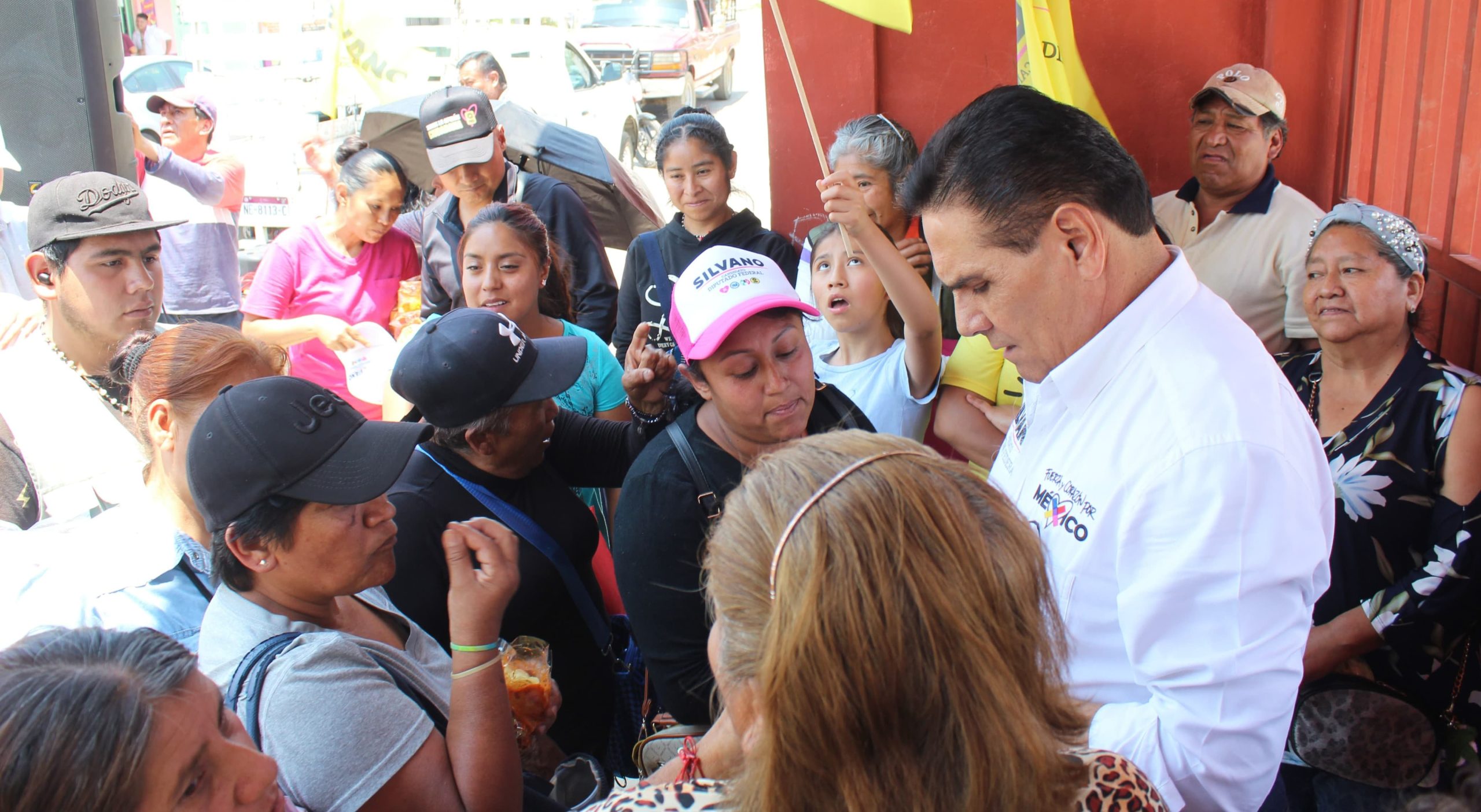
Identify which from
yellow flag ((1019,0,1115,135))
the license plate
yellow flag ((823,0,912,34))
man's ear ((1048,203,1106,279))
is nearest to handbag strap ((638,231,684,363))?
yellow flag ((823,0,912,34))

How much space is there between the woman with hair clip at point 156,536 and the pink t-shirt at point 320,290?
164 cm

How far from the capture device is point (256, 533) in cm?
174

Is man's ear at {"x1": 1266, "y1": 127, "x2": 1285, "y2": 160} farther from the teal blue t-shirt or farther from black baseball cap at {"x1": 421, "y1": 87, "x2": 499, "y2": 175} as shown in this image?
black baseball cap at {"x1": 421, "y1": 87, "x2": 499, "y2": 175}

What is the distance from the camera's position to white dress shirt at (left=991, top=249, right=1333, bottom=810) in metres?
1.34

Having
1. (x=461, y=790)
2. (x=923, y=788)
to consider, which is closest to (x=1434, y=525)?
(x=923, y=788)

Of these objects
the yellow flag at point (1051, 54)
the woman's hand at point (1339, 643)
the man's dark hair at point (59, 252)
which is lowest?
the woman's hand at point (1339, 643)

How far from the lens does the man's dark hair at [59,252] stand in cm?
296

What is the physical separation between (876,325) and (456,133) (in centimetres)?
226

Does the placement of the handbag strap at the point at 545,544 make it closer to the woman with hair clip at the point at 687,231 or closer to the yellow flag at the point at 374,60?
the woman with hair clip at the point at 687,231

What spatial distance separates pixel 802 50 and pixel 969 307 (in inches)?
143

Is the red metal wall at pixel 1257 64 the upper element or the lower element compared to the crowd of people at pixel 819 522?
upper

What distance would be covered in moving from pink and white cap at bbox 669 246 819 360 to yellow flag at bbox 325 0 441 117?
4.66 metres

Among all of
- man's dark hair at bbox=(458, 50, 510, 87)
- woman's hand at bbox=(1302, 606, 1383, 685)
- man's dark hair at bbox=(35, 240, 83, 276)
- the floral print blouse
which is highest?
man's dark hair at bbox=(458, 50, 510, 87)

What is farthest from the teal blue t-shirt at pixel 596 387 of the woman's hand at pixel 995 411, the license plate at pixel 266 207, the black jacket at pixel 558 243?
the license plate at pixel 266 207
